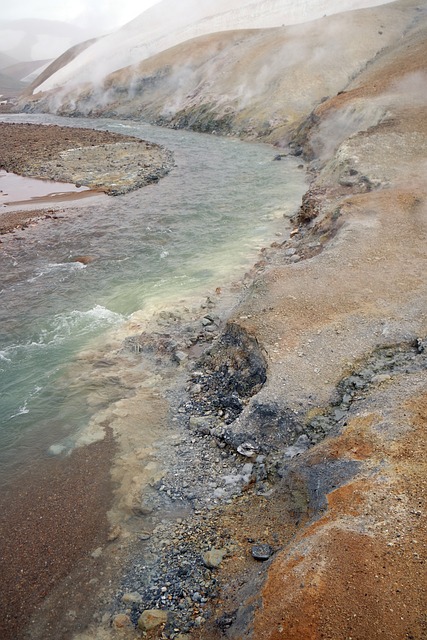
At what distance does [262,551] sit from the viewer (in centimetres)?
806

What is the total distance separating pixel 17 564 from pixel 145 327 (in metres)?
8.70

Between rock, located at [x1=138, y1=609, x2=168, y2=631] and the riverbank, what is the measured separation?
2309cm

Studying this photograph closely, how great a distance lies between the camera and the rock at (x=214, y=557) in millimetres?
8164

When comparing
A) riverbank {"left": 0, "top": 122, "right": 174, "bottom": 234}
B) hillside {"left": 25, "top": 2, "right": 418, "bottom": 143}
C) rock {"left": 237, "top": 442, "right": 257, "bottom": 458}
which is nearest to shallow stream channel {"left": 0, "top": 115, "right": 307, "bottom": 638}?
rock {"left": 237, "top": 442, "right": 257, "bottom": 458}

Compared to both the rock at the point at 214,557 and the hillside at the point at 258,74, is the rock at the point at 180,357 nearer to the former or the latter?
the rock at the point at 214,557

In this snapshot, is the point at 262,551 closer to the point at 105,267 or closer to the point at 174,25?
the point at 105,267

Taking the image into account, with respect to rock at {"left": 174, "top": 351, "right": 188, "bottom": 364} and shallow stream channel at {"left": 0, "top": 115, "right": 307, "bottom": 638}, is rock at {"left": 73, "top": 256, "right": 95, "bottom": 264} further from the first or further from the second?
rock at {"left": 174, "top": 351, "right": 188, "bottom": 364}

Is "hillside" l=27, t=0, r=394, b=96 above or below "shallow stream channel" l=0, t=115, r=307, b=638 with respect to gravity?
above

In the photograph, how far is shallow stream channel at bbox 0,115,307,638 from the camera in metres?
11.9

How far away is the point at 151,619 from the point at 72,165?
3777cm

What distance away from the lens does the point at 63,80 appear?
9912cm

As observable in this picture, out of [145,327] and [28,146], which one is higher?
[28,146]

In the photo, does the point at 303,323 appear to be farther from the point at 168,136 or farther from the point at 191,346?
the point at 168,136

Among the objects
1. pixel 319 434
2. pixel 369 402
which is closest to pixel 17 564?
pixel 319 434
